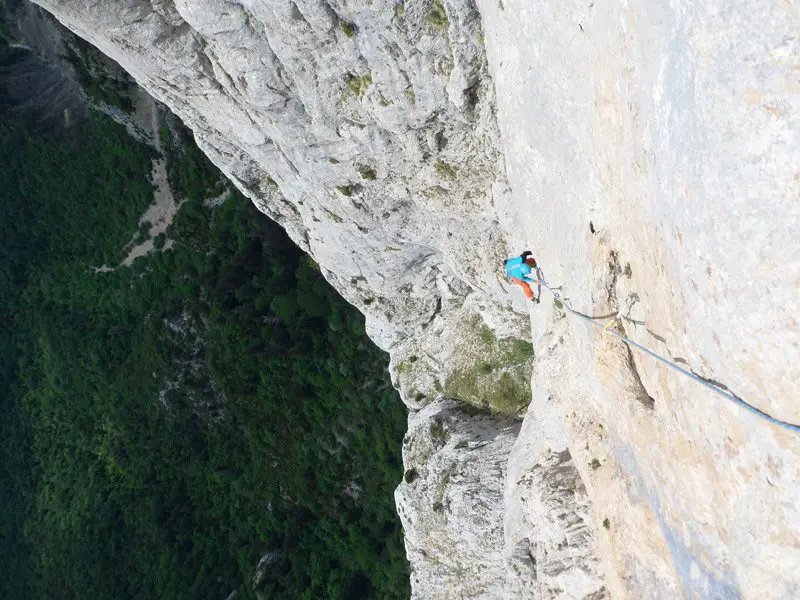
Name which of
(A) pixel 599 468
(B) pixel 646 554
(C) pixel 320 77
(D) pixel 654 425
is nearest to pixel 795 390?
(D) pixel 654 425

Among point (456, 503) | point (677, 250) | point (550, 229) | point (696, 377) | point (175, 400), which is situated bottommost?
point (456, 503)

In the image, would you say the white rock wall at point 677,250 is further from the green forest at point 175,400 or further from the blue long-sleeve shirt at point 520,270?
the green forest at point 175,400

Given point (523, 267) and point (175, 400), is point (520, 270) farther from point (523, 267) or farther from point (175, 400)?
point (175, 400)

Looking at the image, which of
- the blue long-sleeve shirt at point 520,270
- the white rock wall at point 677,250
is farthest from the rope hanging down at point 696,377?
the blue long-sleeve shirt at point 520,270

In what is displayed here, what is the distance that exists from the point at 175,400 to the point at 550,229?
85.2ft

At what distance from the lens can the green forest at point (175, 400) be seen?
26812 millimetres

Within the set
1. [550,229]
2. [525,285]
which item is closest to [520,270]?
[525,285]

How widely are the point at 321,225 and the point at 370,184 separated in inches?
137

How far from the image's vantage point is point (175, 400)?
30922 mm

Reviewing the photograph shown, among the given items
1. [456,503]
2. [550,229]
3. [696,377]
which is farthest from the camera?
[456,503]

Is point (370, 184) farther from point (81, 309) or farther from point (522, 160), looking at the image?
point (81, 309)

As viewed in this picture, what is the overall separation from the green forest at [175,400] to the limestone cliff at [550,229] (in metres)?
7.05

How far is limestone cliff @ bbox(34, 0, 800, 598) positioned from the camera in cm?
508

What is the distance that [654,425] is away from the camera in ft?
24.5
